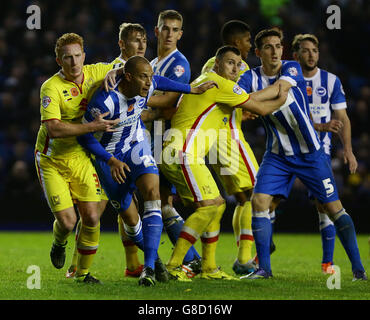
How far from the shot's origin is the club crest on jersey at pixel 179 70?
7.32 metres

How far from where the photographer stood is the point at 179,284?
245 inches

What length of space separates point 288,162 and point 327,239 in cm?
126

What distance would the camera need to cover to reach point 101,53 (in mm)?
15258

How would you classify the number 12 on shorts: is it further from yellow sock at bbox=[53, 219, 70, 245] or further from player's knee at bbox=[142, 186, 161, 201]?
yellow sock at bbox=[53, 219, 70, 245]

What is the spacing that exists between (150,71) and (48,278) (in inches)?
84.1

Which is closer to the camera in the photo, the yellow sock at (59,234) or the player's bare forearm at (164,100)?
the yellow sock at (59,234)

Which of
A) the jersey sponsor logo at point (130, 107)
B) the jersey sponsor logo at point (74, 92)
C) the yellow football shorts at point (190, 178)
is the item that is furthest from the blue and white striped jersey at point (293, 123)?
the jersey sponsor logo at point (74, 92)

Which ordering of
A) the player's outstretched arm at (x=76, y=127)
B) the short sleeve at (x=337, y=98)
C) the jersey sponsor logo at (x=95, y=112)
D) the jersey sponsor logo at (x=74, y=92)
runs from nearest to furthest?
1. the player's outstretched arm at (x=76, y=127)
2. the jersey sponsor logo at (x=95, y=112)
3. the jersey sponsor logo at (x=74, y=92)
4. the short sleeve at (x=337, y=98)

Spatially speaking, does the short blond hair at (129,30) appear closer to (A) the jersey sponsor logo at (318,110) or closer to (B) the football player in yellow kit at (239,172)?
(B) the football player in yellow kit at (239,172)

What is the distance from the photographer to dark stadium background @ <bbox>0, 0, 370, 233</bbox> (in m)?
13.2

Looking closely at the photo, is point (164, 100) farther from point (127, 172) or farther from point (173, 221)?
point (173, 221)

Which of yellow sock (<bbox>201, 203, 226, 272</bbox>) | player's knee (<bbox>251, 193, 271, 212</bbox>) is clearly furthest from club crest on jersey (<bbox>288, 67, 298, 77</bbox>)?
yellow sock (<bbox>201, 203, 226, 272</bbox>)
